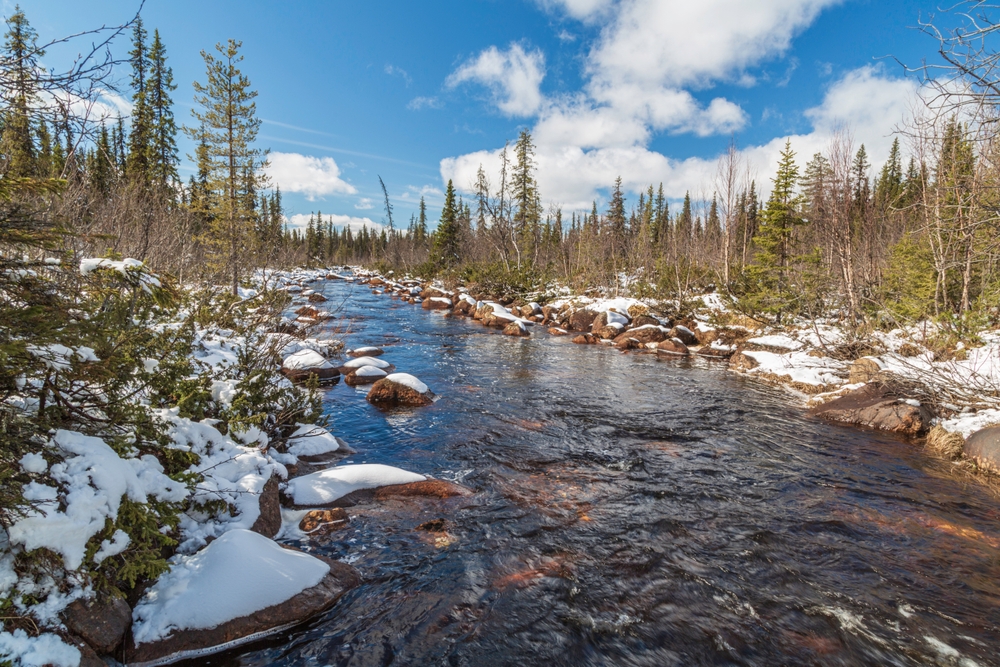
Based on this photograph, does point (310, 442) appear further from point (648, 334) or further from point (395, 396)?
point (648, 334)

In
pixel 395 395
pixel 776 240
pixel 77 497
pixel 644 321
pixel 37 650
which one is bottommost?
pixel 395 395

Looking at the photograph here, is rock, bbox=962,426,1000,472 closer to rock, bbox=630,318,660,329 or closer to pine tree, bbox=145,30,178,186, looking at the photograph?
rock, bbox=630,318,660,329

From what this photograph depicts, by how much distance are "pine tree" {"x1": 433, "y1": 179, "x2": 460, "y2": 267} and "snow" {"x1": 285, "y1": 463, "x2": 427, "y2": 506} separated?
1555 inches

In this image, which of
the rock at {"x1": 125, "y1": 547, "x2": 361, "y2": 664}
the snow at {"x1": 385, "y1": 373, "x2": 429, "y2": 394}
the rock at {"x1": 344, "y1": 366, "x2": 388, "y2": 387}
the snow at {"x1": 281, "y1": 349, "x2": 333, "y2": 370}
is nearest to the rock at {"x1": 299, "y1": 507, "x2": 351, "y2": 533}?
the rock at {"x1": 125, "y1": 547, "x2": 361, "y2": 664}

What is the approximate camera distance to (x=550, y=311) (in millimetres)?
26484

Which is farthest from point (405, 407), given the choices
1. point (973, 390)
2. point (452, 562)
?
point (973, 390)

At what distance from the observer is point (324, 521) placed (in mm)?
5398

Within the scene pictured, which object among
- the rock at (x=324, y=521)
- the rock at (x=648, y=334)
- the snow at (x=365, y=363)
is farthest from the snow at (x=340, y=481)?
the rock at (x=648, y=334)

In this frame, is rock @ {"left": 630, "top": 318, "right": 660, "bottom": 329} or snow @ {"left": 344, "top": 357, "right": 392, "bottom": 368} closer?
snow @ {"left": 344, "top": 357, "right": 392, "bottom": 368}

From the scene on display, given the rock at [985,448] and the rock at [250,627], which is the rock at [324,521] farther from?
the rock at [985,448]

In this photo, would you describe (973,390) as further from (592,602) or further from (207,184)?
(207,184)

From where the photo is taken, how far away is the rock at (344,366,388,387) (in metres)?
11.6

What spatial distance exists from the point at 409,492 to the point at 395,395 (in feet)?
14.2

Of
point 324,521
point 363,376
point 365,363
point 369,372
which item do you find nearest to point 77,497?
point 324,521
